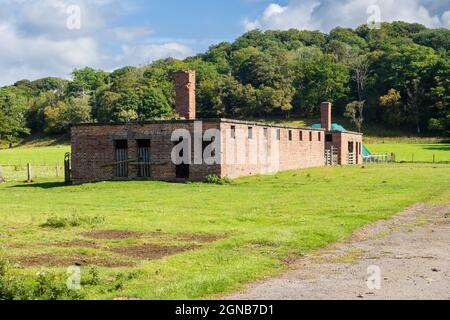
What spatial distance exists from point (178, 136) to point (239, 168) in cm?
436

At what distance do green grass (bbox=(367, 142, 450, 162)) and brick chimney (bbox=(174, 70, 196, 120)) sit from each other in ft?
109

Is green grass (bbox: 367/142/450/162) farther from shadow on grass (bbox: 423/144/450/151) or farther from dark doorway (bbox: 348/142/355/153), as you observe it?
dark doorway (bbox: 348/142/355/153)

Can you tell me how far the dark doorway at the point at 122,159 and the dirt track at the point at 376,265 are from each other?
22.3m

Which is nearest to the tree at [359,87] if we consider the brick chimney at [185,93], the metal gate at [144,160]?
the brick chimney at [185,93]

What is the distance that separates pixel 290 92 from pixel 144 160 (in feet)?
261

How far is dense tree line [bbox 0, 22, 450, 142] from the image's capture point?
93188 millimetres

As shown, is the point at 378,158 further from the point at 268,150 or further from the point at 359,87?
the point at 359,87

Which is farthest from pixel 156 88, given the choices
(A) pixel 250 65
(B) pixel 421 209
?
(B) pixel 421 209

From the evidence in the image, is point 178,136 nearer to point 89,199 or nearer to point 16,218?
point 89,199

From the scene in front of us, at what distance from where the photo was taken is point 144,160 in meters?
34.6

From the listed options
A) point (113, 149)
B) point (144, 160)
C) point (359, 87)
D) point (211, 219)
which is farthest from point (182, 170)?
point (359, 87)

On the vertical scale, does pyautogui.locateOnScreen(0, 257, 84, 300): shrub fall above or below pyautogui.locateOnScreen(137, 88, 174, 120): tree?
below

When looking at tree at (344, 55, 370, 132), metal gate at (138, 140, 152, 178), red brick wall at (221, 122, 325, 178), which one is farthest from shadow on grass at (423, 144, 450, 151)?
metal gate at (138, 140, 152, 178)

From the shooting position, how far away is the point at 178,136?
33562 millimetres
